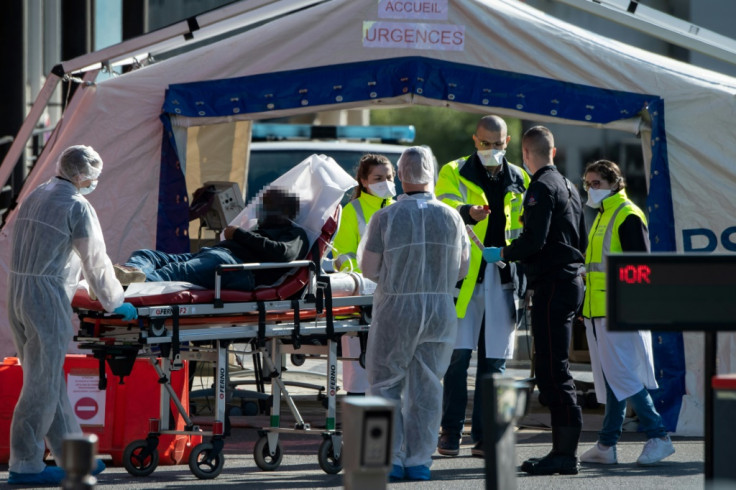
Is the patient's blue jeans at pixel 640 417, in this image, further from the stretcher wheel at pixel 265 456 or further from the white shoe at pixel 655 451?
the stretcher wheel at pixel 265 456

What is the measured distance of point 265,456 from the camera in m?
7.99

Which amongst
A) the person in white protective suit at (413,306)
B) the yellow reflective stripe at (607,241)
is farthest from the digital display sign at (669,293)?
the yellow reflective stripe at (607,241)

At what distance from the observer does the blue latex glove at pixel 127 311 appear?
7137 mm

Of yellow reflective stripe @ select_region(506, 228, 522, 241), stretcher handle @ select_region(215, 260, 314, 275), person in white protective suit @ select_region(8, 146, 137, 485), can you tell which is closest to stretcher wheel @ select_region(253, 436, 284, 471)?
stretcher handle @ select_region(215, 260, 314, 275)

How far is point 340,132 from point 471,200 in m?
6.15

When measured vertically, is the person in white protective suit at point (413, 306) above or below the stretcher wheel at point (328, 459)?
above

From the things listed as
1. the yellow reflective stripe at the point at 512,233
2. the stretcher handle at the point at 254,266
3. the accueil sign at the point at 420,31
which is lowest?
the stretcher handle at the point at 254,266

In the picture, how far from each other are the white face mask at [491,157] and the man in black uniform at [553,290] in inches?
31.1

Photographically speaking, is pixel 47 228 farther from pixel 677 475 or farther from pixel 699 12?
pixel 699 12

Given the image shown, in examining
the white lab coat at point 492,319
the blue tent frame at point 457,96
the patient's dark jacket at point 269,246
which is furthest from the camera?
the blue tent frame at point 457,96

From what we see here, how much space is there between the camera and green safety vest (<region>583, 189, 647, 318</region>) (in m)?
8.36

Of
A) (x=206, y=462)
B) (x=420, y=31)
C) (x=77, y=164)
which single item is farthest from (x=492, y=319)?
(x=77, y=164)

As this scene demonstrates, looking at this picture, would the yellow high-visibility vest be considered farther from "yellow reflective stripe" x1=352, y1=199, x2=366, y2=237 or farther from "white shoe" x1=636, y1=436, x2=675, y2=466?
"white shoe" x1=636, y1=436, x2=675, y2=466

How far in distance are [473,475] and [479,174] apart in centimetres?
219
